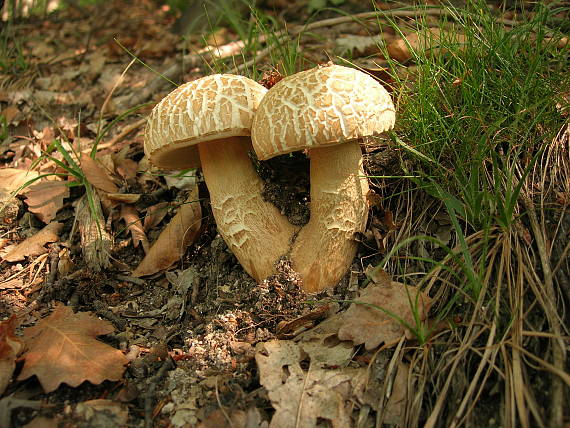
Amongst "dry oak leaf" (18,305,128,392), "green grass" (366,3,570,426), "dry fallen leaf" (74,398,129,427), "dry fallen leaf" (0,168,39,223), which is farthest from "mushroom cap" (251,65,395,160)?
"dry fallen leaf" (0,168,39,223)

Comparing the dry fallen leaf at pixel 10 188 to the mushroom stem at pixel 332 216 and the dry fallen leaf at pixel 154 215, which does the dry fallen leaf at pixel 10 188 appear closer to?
the dry fallen leaf at pixel 154 215

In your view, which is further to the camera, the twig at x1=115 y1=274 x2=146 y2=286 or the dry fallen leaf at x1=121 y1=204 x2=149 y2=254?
the dry fallen leaf at x1=121 y1=204 x2=149 y2=254

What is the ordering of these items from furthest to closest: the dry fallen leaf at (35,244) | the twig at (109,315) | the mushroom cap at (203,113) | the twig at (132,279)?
the dry fallen leaf at (35,244)
the twig at (132,279)
the twig at (109,315)
the mushroom cap at (203,113)

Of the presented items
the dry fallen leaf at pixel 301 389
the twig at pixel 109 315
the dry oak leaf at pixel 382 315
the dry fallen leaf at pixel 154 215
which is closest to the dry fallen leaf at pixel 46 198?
the dry fallen leaf at pixel 154 215

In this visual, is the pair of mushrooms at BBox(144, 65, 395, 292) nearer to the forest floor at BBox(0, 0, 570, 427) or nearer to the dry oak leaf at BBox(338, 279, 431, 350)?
the forest floor at BBox(0, 0, 570, 427)

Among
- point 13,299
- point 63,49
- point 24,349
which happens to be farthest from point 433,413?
point 63,49

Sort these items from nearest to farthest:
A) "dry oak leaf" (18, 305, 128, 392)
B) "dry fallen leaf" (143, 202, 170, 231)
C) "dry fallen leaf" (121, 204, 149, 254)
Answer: "dry oak leaf" (18, 305, 128, 392)
"dry fallen leaf" (121, 204, 149, 254)
"dry fallen leaf" (143, 202, 170, 231)

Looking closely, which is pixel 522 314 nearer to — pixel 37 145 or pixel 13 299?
pixel 13 299

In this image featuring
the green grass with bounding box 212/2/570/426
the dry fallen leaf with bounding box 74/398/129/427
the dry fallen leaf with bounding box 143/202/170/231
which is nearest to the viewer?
the green grass with bounding box 212/2/570/426
